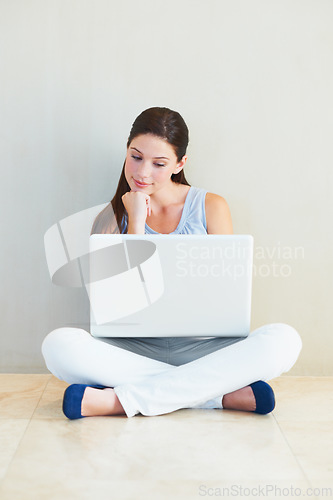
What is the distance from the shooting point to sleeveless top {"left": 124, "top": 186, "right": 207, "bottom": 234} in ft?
7.72

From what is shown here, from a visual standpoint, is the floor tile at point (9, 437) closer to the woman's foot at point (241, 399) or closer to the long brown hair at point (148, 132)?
the woman's foot at point (241, 399)

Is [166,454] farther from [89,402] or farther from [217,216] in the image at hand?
[217,216]

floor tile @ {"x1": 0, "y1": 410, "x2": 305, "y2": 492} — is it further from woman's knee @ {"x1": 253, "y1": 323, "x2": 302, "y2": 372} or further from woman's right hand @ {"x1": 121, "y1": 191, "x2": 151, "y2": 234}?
woman's right hand @ {"x1": 121, "y1": 191, "x2": 151, "y2": 234}

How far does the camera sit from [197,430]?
5.60 feet

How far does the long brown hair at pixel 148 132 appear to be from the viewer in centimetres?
227

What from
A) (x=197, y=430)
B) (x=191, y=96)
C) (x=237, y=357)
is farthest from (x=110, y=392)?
(x=191, y=96)

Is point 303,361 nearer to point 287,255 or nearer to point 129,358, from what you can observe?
point 287,255

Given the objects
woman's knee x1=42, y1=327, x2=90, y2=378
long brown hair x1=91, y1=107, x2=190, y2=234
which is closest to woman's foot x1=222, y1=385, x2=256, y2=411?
woman's knee x1=42, y1=327, x2=90, y2=378

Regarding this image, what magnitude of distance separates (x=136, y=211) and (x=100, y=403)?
2.45 ft

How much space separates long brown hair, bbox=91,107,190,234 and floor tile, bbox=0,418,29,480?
0.89 m

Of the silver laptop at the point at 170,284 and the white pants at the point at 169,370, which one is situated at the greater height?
the silver laptop at the point at 170,284

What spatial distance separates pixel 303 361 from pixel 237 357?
822 mm

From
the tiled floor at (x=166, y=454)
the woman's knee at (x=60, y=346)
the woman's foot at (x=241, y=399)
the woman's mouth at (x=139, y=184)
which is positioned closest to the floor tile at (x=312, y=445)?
the tiled floor at (x=166, y=454)

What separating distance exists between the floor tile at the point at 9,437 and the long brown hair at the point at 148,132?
888mm
